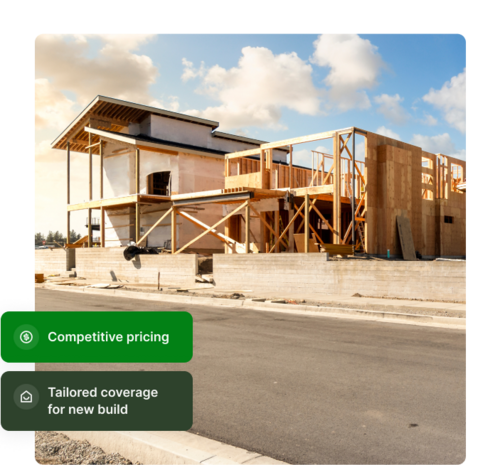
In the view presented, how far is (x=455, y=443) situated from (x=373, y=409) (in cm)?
100

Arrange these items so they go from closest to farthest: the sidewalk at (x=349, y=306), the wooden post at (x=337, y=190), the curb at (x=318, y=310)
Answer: the curb at (x=318, y=310) < the sidewalk at (x=349, y=306) < the wooden post at (x=337, y=190)

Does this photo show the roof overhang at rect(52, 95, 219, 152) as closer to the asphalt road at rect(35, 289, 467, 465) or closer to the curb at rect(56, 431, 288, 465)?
the asphalt road at rect(35, 289, 467, 465)

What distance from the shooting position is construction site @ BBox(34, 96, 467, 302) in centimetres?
1903

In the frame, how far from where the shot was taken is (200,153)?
111 feet

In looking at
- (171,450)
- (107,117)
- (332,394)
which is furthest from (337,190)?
(171,450)

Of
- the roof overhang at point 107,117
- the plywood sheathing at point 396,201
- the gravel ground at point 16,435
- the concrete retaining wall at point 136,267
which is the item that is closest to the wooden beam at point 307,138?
the plywood sheathing at point 396,201

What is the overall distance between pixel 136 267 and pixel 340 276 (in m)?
13.4

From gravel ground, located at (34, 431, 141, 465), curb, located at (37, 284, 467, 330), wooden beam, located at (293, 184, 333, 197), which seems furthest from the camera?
wooden beam, located at (293, 184, 333, 197)

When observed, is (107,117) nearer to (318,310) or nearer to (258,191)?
(258,191)

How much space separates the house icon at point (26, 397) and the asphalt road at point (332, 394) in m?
1.90

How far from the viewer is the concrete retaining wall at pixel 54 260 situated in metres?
Answer: 34.5

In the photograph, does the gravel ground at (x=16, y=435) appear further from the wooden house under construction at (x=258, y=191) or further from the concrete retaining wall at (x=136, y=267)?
the concrete retaining wall at (x=136, y=267)

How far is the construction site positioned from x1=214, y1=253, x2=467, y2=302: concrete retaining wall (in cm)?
4

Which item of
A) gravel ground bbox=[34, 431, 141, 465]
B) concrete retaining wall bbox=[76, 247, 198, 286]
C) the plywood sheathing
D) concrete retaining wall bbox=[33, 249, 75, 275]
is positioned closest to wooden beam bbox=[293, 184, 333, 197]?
the plywood sheathing
